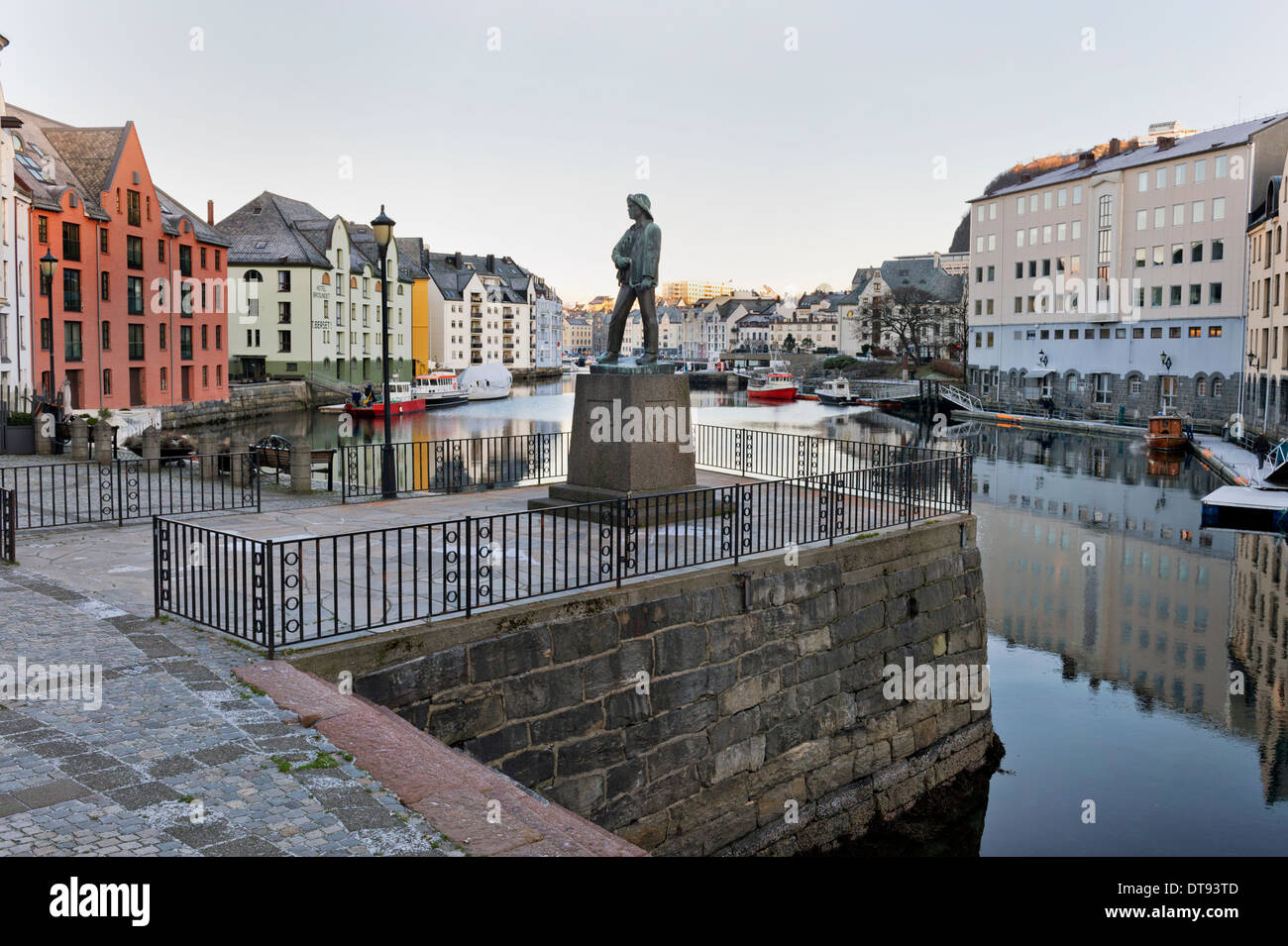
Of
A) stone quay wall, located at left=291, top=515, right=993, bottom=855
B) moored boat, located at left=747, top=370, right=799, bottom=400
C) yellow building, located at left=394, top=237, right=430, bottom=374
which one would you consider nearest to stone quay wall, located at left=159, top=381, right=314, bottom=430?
yellow building, located at left=394, top=237, right=430, bottom=374

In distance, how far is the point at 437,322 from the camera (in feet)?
387

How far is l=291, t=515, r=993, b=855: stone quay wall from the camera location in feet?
27.4

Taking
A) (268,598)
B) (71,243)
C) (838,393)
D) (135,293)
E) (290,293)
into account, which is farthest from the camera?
(838,393)

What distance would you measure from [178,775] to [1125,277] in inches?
2818

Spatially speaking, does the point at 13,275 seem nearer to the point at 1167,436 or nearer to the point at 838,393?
the point at 1167,436

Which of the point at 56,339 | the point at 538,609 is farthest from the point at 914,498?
the point at 56,339

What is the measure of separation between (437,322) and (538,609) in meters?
113

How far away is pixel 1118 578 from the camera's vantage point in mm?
24188

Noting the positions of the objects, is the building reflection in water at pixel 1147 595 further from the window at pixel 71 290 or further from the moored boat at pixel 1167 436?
the window at pixel 71 290

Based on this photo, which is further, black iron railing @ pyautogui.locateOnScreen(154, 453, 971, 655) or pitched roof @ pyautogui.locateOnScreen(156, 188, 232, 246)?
pitched roof @ pyautogui.locateOnScreen(156, 188, 232, 246)

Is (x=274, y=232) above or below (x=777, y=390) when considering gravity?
above

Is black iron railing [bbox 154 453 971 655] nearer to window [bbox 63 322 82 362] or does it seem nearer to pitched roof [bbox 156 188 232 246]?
window [bbox 63 322 82 362]

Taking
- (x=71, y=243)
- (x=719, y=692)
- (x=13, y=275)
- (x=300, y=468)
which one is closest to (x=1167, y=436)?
(x=300, y=468)

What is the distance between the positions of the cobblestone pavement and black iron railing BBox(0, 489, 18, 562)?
4.02 meters
